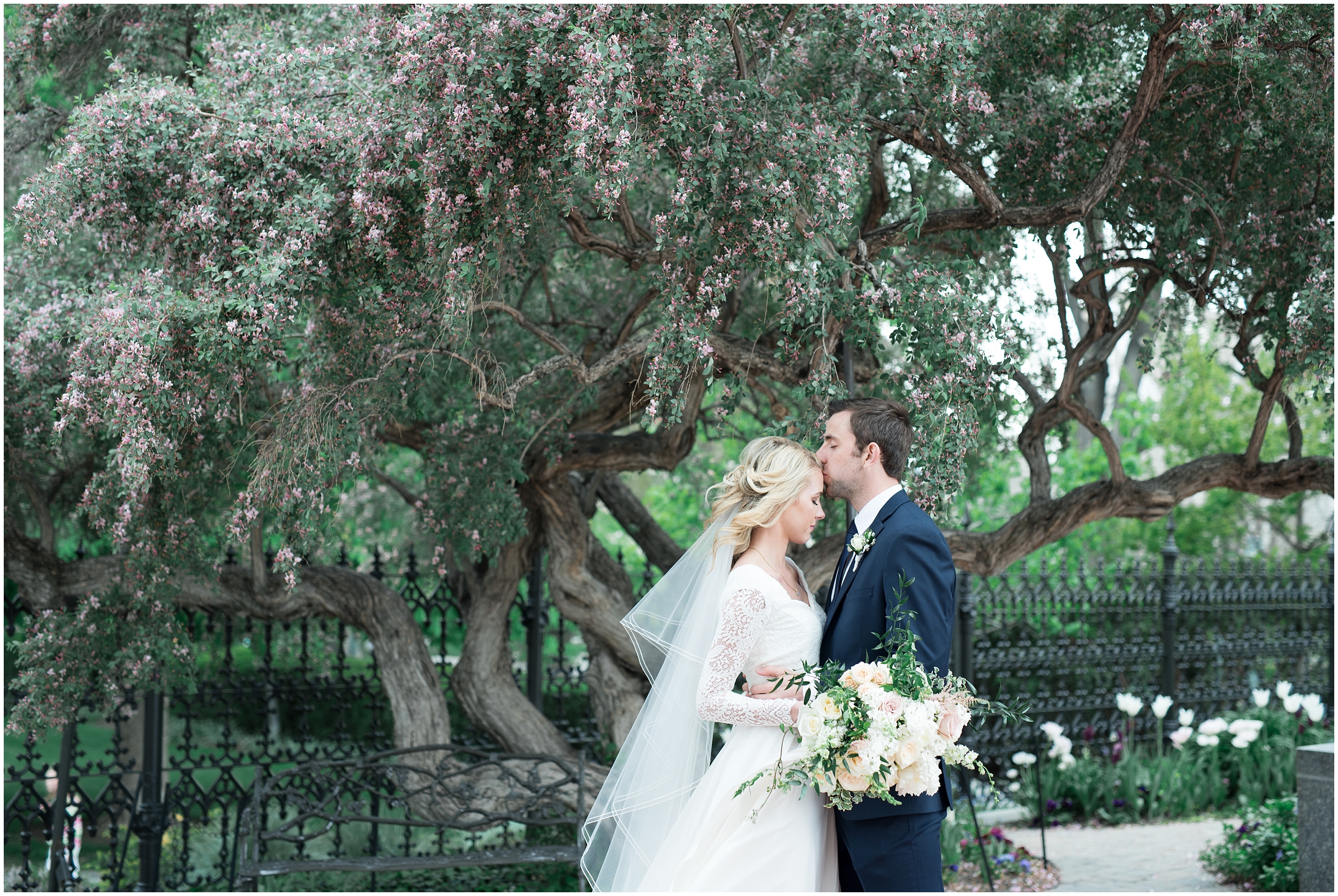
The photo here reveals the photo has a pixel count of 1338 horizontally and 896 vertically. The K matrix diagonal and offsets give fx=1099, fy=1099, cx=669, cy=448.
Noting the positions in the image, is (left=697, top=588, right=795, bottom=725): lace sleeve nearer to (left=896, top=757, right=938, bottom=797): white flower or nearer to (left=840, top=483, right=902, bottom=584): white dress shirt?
(left=840, top=483, right=902, bottom=584): white dress shirt

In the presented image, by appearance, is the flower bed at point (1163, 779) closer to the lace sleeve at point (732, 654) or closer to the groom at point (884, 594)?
the groom at point (884, 594)

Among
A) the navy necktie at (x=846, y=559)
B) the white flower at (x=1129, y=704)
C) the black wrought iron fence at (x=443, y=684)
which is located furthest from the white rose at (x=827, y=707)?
the white flower at (x=1129, y=704)

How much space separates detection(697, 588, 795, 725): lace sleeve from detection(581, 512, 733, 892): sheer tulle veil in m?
→ 0.25

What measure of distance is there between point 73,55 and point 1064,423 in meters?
6.92

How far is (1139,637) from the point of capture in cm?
1070

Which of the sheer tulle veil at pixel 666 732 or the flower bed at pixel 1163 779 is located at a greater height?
the sheer tulle veil at pixel 666 732

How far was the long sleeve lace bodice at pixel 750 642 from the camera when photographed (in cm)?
343

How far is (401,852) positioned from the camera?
805cm

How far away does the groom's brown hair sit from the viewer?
3578 mm

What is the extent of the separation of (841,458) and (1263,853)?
547cm

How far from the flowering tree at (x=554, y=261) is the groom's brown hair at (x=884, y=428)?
757 millimetres

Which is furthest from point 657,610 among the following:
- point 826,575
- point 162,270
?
point 826,575

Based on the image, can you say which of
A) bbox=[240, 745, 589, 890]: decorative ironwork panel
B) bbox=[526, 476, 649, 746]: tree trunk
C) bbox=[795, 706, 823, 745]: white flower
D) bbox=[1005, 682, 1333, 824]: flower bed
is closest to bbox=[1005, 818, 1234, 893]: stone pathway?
bbox=[1005, 682, 1333, 824]: flower bed

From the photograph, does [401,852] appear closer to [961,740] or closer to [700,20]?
[961,740]
